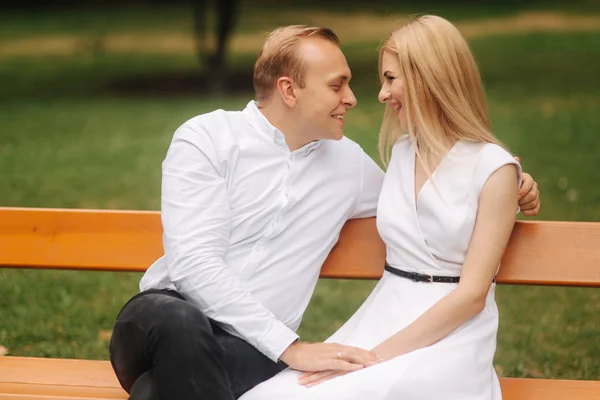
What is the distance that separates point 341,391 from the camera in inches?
123

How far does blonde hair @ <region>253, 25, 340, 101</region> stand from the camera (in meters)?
3.59

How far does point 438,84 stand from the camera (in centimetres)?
336

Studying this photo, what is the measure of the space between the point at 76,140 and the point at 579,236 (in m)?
10.5

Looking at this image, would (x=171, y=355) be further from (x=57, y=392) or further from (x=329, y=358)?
(x=57, y=392)

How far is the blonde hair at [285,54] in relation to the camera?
11.8 feet

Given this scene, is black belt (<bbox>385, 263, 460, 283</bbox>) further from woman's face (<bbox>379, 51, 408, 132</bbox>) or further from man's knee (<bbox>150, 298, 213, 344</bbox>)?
man's knee (<bbox>150, 298, 213, 344</bbox>)

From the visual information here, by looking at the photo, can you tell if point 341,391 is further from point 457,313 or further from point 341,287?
point 341,287

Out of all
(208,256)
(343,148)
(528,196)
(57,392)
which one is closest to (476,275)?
(528,196)

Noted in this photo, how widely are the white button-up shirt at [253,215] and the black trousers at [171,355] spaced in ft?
0.44

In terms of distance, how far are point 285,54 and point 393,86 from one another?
17.2 inches

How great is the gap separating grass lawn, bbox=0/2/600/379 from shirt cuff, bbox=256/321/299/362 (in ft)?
7.73

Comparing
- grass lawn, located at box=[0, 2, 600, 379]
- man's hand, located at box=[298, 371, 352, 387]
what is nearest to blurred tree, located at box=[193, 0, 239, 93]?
grass lawn, located at box=[0, 2, 600, 379]

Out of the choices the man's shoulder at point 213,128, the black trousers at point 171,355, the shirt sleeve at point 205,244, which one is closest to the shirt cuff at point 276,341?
the shirt sleeve at point 205,244

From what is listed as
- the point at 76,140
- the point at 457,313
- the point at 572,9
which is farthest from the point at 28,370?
the point at 572,9
